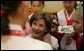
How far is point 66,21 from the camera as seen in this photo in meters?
1.50

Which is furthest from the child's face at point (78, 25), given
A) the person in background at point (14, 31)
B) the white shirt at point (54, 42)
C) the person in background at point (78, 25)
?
the person in background at point (14, 31)

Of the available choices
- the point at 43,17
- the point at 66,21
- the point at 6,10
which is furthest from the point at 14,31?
the point at 66,21

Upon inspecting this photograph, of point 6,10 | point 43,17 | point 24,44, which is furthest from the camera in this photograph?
point 43,17

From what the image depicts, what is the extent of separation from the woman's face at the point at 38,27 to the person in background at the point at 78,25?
234mm

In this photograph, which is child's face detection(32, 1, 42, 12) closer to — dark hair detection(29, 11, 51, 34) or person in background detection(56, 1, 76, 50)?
dark hair detection(29, 11, 51, 34)

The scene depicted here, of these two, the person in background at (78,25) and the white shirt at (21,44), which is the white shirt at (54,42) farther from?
the white shirt at (21,44)

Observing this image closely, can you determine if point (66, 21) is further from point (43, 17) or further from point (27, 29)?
point (27, 29)

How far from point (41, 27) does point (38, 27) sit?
2cm

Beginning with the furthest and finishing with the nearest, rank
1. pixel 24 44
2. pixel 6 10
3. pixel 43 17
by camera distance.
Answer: pixel 43 17
pixel 6 10
pixel 24 44

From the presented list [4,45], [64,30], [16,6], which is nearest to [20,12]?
[16,6]

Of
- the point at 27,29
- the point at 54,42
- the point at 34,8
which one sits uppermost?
→ the point at 34,8

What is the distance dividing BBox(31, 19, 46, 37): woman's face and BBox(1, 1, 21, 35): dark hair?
9.3 inches

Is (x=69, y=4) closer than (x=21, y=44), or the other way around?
(x=21, y=44)

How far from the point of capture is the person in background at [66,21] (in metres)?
1.48
